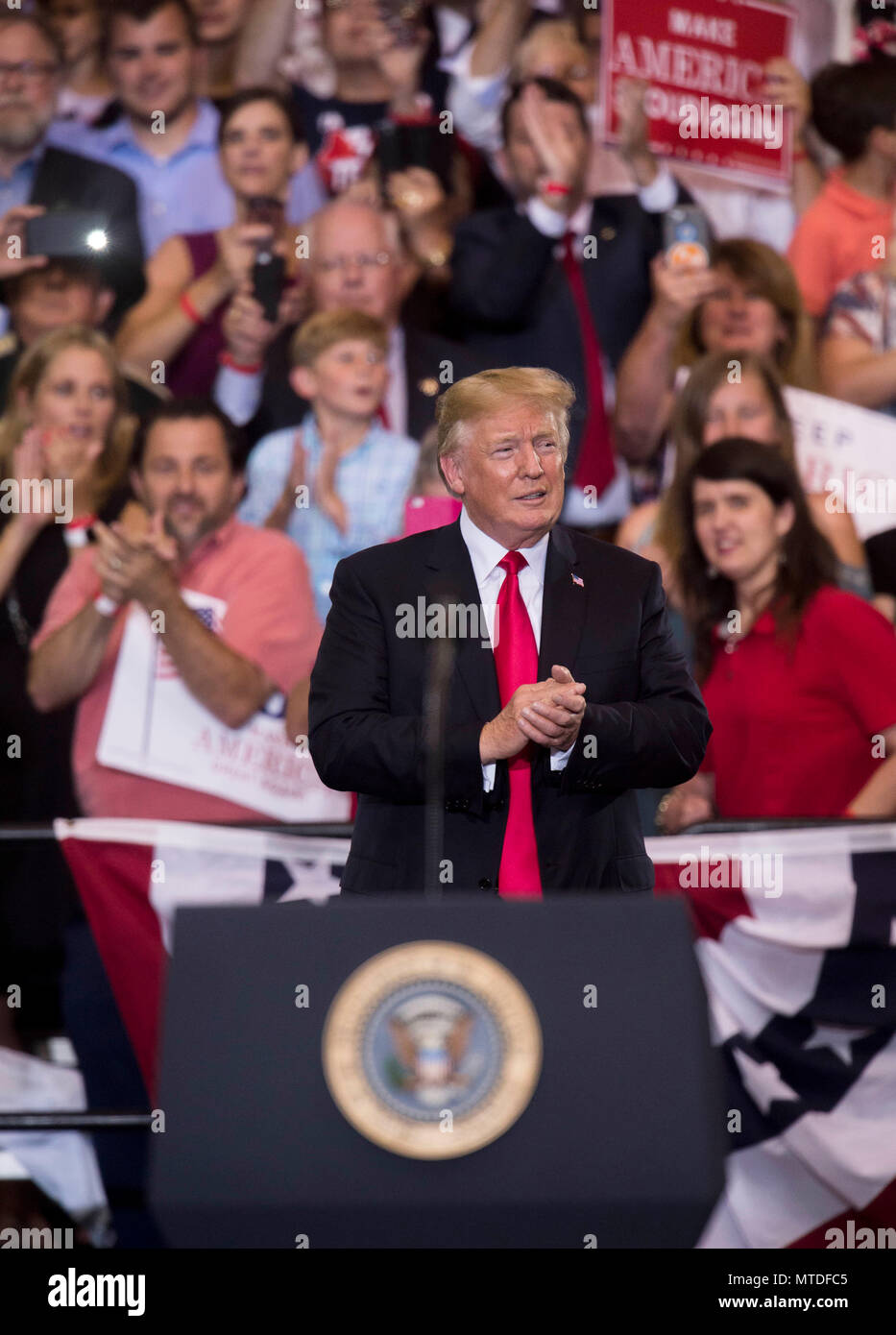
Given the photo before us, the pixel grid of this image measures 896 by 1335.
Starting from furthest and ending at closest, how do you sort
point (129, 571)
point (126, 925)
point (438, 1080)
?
point (129, 571) < point (126, 925) < point (438, 1080)

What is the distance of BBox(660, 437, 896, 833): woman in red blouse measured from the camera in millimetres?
4109

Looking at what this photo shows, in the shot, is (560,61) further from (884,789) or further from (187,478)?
(884,789)

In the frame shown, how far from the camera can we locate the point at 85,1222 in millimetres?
3271

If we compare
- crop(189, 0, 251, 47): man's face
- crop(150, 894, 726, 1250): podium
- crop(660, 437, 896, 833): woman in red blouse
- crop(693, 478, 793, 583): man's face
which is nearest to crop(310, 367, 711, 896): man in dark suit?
crop(150, 894, 726, 1250): podium

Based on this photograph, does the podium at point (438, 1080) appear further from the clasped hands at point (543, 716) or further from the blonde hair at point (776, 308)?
the blonde hair at point (776, 308)

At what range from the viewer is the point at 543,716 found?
1894mm

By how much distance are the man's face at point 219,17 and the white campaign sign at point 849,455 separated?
6.53 feet

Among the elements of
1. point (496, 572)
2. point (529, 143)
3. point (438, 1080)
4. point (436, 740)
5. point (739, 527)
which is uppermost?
point (529, 143)

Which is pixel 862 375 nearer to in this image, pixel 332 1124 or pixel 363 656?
pixel 363 656

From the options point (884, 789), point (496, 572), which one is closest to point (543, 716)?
point (496, 572)

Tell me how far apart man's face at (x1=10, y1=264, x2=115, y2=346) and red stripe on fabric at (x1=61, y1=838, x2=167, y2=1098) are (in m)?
2.04

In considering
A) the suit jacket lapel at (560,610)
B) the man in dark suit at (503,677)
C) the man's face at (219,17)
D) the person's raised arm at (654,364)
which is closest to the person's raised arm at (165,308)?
the man's face at (219,17)

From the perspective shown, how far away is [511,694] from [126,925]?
4.70 feet

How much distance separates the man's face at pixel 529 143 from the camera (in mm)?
4719
